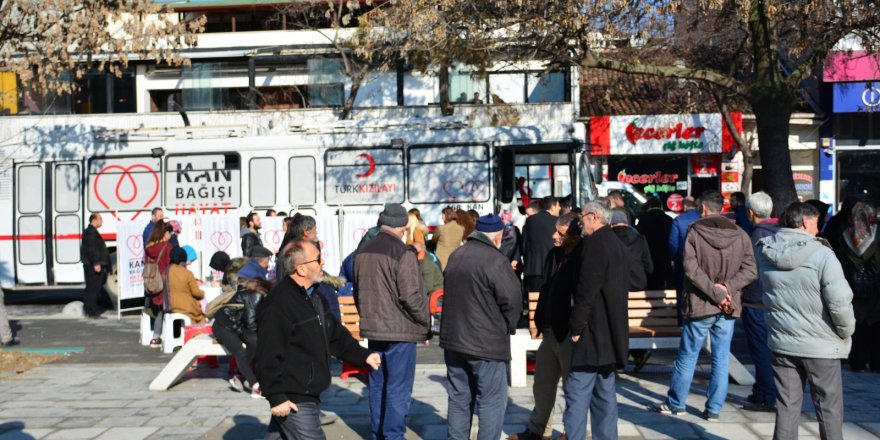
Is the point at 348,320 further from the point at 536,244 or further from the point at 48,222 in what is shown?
the point at 48,222

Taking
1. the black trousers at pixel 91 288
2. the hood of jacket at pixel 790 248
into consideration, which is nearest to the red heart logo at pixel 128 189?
the black trousers at pixel 91 288

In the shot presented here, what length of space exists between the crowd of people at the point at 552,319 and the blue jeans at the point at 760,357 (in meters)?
0.01

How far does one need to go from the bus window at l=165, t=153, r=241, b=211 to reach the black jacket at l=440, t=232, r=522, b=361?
12834 mm

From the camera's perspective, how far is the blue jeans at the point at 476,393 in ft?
21.4

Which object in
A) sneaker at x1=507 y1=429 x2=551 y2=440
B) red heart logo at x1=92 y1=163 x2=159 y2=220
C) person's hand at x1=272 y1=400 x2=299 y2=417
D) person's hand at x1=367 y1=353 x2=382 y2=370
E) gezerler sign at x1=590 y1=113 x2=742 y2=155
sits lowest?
sneaker at x1=507 y1=429 x2=551 y2=440

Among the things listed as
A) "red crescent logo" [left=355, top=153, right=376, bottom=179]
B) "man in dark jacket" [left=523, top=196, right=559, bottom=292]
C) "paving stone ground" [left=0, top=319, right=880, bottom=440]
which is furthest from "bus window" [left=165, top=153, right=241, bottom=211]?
"man in dark jacket" [left=523, top=196, right=559, bottom=292]

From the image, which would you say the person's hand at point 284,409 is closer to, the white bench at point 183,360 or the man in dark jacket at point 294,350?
the man in dark jacket at point 294,350

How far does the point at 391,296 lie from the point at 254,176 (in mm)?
12152

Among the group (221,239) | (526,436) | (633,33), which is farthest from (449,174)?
(526,436)

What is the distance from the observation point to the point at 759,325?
838 cm

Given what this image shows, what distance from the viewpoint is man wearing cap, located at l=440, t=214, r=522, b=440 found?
6480 mm

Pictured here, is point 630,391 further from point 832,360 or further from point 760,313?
point 832,360

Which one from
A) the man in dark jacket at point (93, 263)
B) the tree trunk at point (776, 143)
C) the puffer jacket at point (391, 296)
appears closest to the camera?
the puffer jacket at point (391, 296)

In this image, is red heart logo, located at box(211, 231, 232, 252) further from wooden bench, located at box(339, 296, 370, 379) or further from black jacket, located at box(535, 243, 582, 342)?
black jacket, located at box(535, 243, 582, 342)
